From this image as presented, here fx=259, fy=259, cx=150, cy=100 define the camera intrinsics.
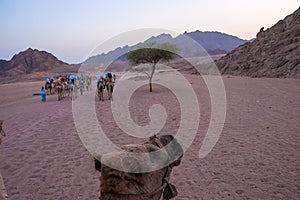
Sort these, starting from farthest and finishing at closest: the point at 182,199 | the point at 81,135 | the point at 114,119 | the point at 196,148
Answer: the point at 114,119 < the point at 81,135 < the point at 196,148 < the point at 182,199

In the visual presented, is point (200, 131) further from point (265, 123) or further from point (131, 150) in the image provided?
point (131, 150)

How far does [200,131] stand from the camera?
855 centimetres

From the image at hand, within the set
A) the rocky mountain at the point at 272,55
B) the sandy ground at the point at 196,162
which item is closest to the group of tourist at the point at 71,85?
the sandy ground at the point at 196,162

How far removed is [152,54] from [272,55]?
70.5 ft

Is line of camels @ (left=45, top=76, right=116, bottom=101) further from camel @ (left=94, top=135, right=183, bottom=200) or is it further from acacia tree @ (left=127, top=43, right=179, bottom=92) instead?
camel @ (left=94, top=135, right=183, bottom=200)

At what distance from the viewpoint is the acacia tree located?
2097 cm

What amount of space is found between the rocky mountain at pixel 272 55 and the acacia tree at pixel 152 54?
1461 centimetres

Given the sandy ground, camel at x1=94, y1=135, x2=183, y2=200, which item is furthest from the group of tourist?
camel at x1=94, y1=135, x2=183, y2=200

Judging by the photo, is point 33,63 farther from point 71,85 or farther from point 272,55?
point 272,55

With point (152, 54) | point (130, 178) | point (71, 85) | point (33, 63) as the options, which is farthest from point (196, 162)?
point (33, 63)

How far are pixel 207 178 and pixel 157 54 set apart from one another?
17.2m

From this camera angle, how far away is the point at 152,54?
2119 centimetres

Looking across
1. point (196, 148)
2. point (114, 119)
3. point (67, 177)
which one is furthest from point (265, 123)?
point (67, 177)

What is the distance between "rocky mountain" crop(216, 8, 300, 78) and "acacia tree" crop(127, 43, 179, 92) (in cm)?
1461
